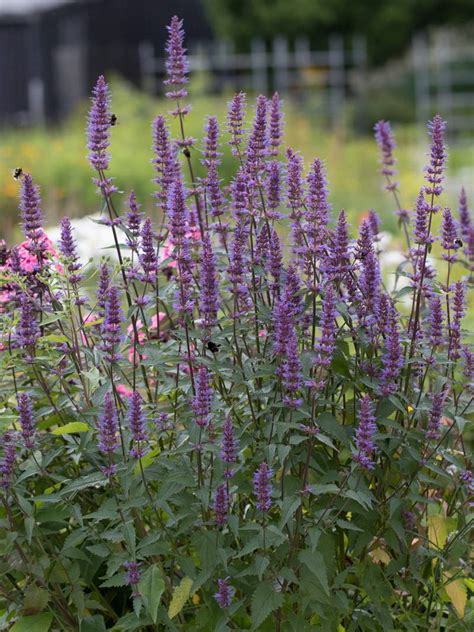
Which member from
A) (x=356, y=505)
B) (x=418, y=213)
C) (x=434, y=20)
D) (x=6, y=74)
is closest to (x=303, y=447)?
(x=356, y=505)

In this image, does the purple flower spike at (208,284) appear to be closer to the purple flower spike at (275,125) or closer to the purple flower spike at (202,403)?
the purple flower spike at (202,403)

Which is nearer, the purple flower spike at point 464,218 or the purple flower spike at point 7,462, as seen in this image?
the purple flower spike at point 7,462

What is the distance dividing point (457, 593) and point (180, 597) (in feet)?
2.53

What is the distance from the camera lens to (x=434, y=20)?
1160 inches

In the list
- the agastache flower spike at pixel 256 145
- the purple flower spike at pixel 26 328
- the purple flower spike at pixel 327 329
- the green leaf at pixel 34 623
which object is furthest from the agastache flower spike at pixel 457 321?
the green leaf at pixel 34 623

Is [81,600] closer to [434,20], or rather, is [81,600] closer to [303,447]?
[303,447]

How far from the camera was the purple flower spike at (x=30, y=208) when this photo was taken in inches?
108

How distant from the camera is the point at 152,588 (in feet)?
8.26

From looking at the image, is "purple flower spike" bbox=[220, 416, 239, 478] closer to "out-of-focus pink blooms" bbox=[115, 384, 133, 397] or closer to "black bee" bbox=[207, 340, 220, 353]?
"black bee" bbox=[207, 340, 220, 353]

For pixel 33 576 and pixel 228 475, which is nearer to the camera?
pixel 228 475

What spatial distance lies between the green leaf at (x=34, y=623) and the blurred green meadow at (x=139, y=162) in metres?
6.40

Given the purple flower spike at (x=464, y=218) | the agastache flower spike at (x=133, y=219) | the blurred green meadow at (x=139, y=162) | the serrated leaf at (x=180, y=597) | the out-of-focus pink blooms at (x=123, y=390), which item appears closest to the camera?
the serrated leaf at (x=180, y=597)

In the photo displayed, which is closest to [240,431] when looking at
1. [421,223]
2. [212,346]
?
[212,346]

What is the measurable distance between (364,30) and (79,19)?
739cm
